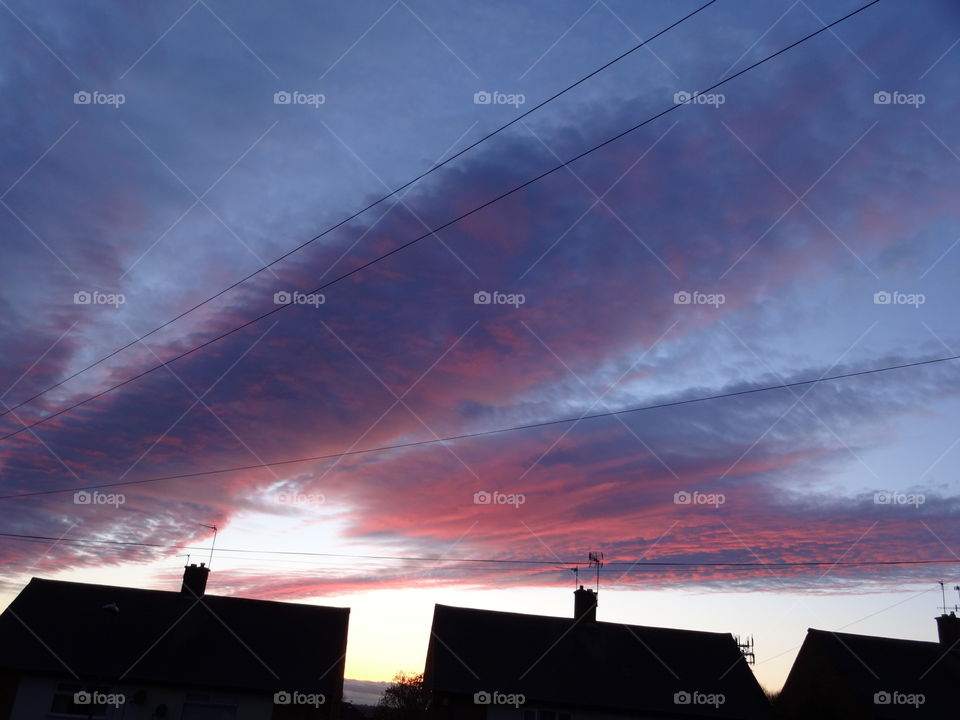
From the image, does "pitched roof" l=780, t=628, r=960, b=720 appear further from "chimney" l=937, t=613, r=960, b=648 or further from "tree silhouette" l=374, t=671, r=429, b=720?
"tree silhouette" l=374, t=671, r=429, b=720

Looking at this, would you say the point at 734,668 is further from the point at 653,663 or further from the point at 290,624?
the point at 290,624

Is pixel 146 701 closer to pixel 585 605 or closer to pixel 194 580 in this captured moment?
pixel 194 580

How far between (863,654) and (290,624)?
97.3 ft

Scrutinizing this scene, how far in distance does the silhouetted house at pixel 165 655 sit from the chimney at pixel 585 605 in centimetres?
1144

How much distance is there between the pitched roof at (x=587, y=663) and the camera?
101 ft

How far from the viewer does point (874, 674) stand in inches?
1423

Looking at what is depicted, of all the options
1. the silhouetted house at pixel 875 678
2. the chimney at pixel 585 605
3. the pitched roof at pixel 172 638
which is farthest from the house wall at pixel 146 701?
the silhouetted house at pixel 875 678

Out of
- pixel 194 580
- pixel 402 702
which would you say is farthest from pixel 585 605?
pixel 402 702

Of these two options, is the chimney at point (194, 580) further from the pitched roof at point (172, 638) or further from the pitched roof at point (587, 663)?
the pitched roof at point (587, 663)

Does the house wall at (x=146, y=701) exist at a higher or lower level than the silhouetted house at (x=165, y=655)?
lower

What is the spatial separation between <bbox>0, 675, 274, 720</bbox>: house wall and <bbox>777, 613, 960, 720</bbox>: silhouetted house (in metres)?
28.3

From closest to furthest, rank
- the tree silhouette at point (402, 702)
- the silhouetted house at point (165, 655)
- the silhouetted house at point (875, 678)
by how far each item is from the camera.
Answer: the silhouetted house at point (165, 655) < the silhouetted house at point (875, 678) < the tree silhouette at point (402, 702)

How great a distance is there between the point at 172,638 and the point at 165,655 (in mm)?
1144

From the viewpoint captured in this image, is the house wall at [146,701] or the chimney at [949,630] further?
the chimney at [949,630]
